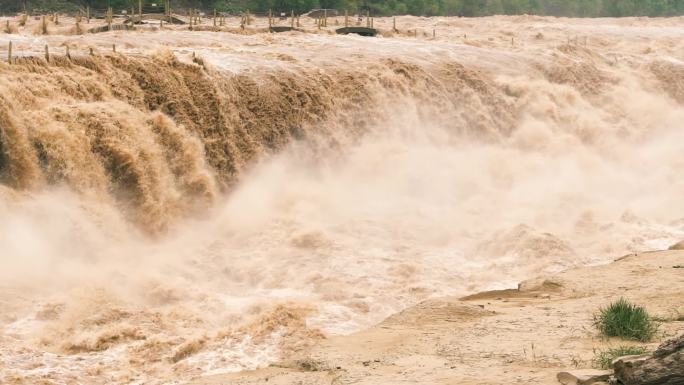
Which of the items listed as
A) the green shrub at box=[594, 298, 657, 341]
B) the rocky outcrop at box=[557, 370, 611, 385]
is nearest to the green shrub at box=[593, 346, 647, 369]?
the rocky outcrop at box=[557, 370, 611, 385]

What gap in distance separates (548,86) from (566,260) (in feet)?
40.9

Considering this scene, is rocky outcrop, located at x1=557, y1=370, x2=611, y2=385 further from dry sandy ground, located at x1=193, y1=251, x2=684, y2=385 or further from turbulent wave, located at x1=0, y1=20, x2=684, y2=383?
turbulent wave, located at x1=0, y1=20, x2=684, y2=383

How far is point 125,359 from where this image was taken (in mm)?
10594

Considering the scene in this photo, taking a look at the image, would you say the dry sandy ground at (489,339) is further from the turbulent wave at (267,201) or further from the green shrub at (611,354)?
the turbulent wave at (267,201)

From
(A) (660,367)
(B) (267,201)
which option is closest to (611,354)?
(A) (660,367)

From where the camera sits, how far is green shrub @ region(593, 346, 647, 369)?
28.0ft

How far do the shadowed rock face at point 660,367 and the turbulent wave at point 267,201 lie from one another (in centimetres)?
462

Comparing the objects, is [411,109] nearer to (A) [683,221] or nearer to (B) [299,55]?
(B) [299,55]

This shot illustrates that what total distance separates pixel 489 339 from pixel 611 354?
1.79 m

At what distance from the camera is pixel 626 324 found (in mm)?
9844

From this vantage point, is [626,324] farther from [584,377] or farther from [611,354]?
[584,377]

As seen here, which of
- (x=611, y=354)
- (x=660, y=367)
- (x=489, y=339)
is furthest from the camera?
(x=489, y=339)

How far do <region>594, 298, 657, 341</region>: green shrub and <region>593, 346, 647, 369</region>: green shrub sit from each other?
0.61 metres

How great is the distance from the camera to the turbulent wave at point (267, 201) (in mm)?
11836
